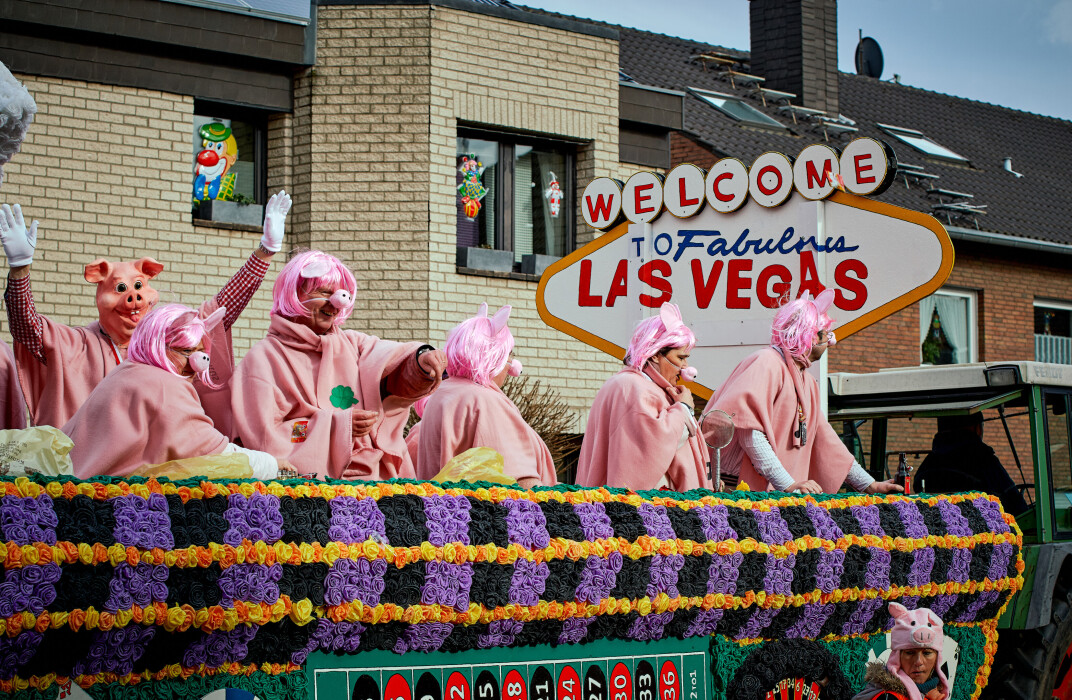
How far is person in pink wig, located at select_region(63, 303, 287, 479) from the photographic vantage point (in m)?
4.64

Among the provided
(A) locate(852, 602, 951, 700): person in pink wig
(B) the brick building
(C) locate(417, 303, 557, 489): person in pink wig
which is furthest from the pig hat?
(B) the brick building

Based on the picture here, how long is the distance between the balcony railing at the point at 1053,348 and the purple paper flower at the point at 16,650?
18435 mm

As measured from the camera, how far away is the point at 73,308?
40.9 feet

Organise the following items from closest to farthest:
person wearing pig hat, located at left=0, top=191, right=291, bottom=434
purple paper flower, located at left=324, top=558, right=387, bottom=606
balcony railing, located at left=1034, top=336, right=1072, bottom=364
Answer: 1. purple paper flower, located at left=324, top=558, right=387, bottom=606
2. person wearing pig hat, located at left=0, top=191, right=291, bottom=434
3. balcony railing, located at left=1034, top=336, right=1072, bottom=364

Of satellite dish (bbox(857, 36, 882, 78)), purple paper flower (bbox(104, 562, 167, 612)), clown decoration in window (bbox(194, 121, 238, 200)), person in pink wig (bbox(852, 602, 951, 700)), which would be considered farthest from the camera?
satellite dish (bbox(857, 36, 882, 78))

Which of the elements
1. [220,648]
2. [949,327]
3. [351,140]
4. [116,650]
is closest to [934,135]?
[949,327]

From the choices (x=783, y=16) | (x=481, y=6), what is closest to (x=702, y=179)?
(x=481, y=6)

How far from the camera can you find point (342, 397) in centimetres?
588

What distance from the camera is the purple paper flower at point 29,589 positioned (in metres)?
3.51

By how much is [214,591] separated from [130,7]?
9.91 m

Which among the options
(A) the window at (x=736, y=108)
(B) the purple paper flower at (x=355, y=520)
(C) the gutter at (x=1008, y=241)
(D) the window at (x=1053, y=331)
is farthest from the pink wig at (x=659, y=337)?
(D) the window at (x=1053, y=331)

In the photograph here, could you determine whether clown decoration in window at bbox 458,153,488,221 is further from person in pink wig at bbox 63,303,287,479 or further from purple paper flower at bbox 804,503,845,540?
person in pink wig at bbox 63,303,287,479

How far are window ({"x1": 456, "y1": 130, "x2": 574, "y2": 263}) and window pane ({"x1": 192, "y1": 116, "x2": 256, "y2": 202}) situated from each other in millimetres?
2095

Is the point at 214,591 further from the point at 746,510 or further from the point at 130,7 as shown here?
the point at 130,7
